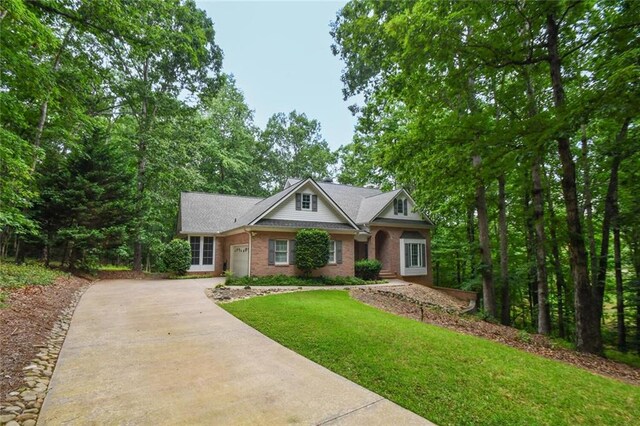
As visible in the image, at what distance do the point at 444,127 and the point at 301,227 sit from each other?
9.19m

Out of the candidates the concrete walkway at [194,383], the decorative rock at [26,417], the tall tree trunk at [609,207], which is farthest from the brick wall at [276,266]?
the decorative rock at [26,417]

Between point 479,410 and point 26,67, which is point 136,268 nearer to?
point 26,67

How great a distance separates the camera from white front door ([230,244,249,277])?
625 inches

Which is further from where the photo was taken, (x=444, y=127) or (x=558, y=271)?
(x=558, y=271)

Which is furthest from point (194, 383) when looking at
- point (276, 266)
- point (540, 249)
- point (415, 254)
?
point (415, 254)

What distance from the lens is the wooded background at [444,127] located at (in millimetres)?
6770

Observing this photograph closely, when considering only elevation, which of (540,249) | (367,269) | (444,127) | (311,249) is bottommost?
(367,269)

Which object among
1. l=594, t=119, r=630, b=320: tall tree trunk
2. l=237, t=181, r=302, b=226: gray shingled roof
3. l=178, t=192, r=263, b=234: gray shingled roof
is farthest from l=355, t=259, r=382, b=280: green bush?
l=594, t=119, r=630, b=320: tall tree trunk

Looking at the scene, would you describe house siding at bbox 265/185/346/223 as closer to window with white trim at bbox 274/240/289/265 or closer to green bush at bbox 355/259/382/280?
window with white trim at bbox 274/240/289/265

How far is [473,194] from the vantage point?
12.6m

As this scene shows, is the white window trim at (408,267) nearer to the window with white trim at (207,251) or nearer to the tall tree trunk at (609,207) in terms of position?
the tall tree trunk at (609,207)

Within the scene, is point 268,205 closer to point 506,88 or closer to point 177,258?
point 177,258

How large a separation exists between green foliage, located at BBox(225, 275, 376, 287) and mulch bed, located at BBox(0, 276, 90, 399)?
6056 millimetres

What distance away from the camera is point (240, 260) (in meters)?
16.7
